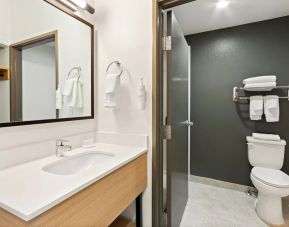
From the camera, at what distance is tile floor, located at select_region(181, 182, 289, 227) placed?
1.65 meters

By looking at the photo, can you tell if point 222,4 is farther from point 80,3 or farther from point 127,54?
point 80,3

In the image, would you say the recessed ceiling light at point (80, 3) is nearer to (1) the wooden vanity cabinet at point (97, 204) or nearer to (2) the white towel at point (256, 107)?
(1) the wooden vanity cabinet at point (97, 204)

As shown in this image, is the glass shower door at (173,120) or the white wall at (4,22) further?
the glass shower door at (173,120)

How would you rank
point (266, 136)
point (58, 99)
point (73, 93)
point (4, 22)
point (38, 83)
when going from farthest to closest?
1. point (266, 136)
2. point (73, 93)
3. point (58, 99)
4. point (38, 83)
5. point (4, 22)

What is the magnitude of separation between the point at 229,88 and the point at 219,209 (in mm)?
1509

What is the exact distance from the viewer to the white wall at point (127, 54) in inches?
50.7

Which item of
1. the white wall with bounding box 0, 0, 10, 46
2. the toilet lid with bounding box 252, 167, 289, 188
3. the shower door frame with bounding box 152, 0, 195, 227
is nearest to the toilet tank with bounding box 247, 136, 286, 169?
the toilet lid with bounding box 252, 167, 289, 188

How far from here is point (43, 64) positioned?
3.67ft

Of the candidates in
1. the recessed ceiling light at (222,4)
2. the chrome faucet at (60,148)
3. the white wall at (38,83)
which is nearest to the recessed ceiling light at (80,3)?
the white wall at (38,83)

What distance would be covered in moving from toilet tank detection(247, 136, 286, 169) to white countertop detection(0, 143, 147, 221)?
1.78 m

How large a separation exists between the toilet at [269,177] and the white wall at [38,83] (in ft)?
6.70

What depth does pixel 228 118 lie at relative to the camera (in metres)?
2.27

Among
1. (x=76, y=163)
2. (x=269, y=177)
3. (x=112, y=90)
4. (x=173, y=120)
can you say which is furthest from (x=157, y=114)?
(x=269, y=177)

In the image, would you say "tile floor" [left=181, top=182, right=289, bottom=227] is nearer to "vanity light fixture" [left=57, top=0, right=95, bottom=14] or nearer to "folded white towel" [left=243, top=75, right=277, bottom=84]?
"folded white towel" [left=243, top=75, right=277, bottom=84]
